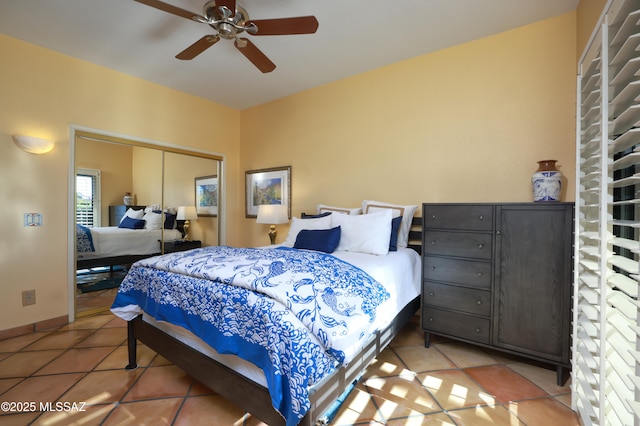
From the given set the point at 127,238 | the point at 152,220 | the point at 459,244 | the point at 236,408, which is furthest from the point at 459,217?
the point at 127,238

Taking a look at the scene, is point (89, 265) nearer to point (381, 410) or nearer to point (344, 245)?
point (344, 245)

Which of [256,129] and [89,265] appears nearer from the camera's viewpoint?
[89,265]

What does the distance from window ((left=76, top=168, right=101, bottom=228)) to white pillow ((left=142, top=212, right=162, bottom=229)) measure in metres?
0.48

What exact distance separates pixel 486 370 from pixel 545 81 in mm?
2324

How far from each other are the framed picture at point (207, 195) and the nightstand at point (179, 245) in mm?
433

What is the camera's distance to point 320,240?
249 cm

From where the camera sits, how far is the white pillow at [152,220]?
136 inches

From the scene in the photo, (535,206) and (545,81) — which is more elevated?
(545,81)

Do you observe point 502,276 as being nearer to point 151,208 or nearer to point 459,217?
point 459,217

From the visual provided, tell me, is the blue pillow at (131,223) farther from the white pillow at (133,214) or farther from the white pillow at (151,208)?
the white pillow at (151,208)

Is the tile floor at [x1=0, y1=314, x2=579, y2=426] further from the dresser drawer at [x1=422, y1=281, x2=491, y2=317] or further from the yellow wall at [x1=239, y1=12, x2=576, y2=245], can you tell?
the yellow wall at [x1=239, y1=12, x2=576, y2=245]

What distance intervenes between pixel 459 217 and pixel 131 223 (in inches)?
142

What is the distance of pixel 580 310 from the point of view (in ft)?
4.79

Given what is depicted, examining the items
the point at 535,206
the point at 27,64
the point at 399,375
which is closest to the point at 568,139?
the point at 535,206
